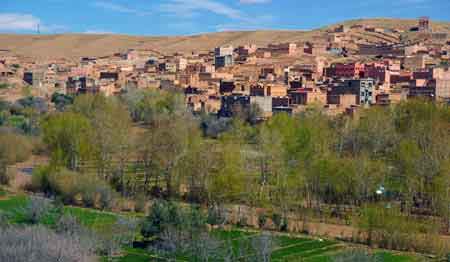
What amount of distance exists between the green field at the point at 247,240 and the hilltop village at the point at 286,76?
56.7 ft

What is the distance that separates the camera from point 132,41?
103 m

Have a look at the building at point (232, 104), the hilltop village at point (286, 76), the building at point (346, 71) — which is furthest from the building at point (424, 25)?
the building at point (232, 104)

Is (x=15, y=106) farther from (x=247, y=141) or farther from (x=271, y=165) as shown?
(x=271, y=165)

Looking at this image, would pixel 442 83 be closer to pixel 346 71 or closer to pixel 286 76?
pixel 346 71

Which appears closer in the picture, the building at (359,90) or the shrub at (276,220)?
the shrub at (276,220)

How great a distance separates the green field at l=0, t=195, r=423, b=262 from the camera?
51.7 ft

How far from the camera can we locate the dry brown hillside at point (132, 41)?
89188mm

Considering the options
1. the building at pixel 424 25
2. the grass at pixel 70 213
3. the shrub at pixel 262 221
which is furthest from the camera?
the building at pixel 424 25

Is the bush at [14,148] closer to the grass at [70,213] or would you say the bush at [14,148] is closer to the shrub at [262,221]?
the grass at [70,213]

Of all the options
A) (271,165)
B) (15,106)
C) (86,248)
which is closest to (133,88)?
(15,106)

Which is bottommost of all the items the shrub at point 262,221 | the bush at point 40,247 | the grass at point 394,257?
the grass at point 394,257

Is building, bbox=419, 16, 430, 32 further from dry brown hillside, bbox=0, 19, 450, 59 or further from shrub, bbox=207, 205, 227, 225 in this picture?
shrub, bbox=207, 205, 227, 225

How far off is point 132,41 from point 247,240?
87.9 metres

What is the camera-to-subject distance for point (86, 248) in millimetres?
14008
